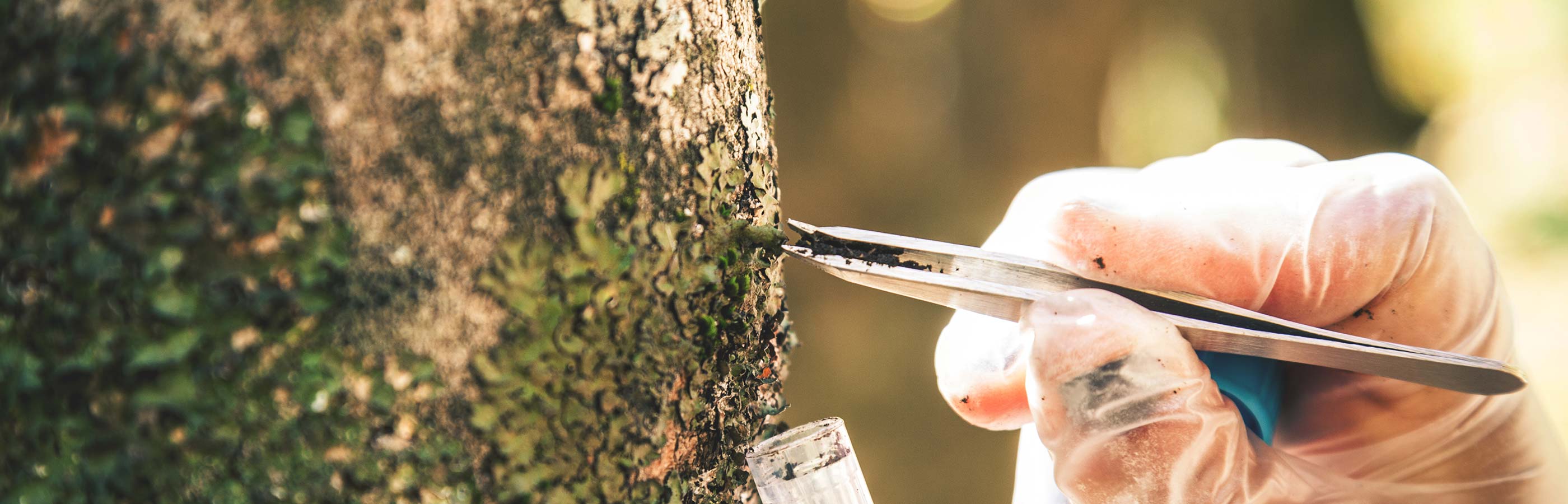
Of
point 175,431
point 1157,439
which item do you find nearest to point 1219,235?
point 1157,439

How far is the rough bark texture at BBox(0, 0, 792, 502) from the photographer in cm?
28

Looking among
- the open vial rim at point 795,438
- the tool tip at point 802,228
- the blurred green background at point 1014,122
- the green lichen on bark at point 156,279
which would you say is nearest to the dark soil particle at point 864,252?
the tool tip at point 802,228

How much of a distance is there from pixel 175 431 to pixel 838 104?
1.78 meters

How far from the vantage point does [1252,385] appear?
67 centimetres

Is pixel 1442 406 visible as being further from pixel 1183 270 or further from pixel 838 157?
pixel 838 157

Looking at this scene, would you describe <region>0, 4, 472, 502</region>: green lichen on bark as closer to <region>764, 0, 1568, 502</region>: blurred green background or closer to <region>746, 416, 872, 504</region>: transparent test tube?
<region>746, 416, 872, 504</region>: transparent test tube

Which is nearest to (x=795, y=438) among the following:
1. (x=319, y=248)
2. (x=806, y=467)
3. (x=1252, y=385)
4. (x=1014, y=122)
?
(x=806, y=467)

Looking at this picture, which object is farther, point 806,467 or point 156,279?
point 806,467

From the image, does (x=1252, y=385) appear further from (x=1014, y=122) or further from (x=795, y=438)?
(x=1014, y=122)

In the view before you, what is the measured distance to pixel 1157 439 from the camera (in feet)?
1.84

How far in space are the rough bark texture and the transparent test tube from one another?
0.14m

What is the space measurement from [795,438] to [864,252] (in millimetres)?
134

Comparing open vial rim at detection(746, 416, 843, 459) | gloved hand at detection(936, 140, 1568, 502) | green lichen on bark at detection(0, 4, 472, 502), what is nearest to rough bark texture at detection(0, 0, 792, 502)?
green lichen on bark at detection(0, 4, 472, 502)

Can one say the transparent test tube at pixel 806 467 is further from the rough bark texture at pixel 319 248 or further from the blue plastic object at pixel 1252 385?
the blue plastic object at pixel 1252 385
